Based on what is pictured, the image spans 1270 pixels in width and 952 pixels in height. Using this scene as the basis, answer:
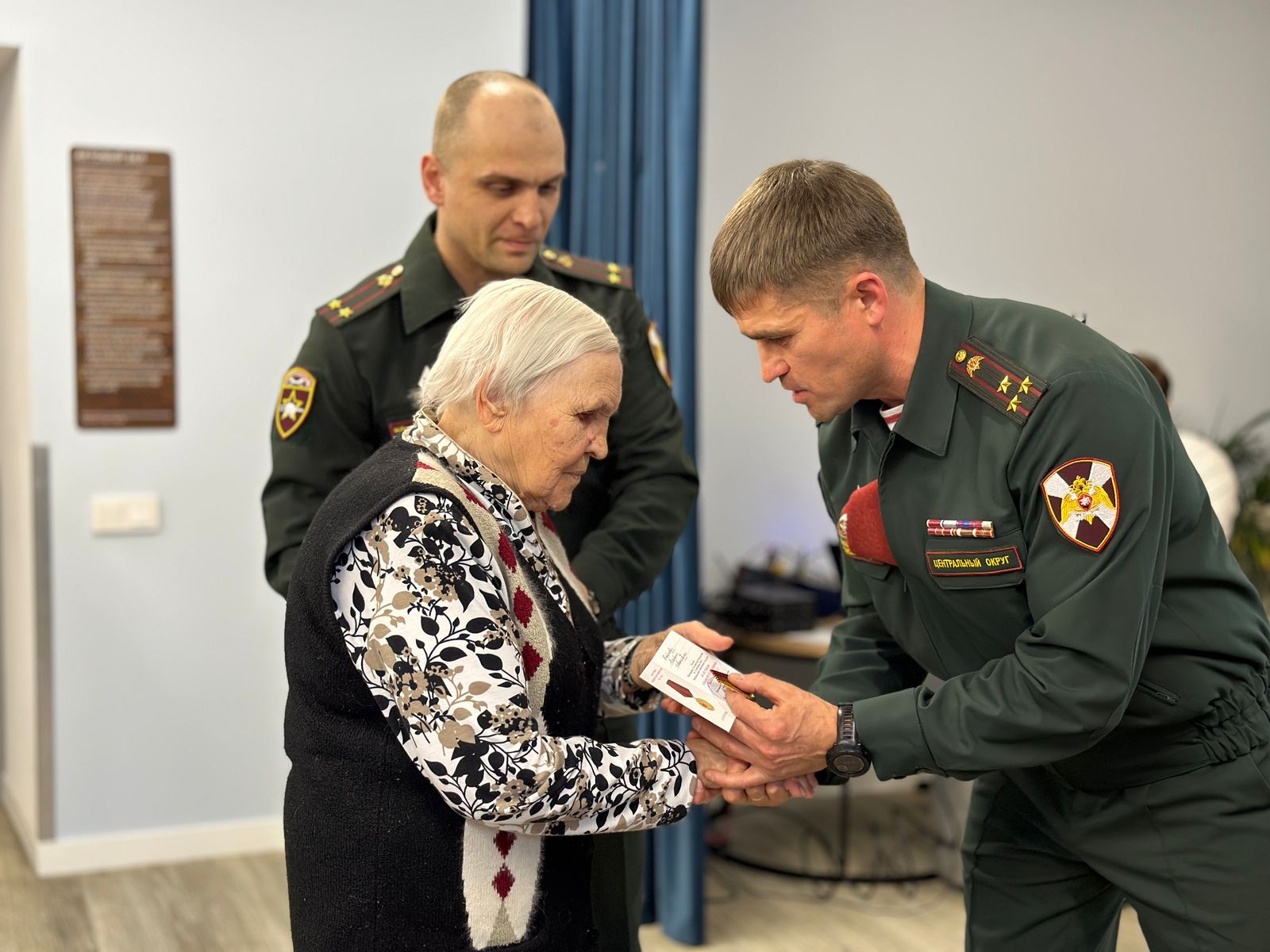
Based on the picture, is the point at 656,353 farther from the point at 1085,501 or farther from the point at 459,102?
the point at 1085,501

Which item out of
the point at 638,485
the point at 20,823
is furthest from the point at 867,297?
the point at 20,823

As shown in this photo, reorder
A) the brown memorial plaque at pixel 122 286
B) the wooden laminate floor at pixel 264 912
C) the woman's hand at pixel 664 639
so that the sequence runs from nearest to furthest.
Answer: the woman's hand at pixel 664 639
the wooden laminate floor at pixel 264 912
the brown memorial plaque at pixel 122 286

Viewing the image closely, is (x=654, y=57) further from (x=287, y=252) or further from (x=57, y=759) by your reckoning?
(x=57, y=759)

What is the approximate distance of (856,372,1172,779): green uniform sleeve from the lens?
1612mm

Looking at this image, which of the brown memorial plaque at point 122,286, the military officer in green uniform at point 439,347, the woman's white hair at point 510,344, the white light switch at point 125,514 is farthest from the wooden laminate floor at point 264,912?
the woman's white hair at point 510,344

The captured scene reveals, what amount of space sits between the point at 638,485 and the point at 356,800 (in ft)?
3.10

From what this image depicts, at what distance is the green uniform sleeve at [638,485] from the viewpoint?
2.26 meters

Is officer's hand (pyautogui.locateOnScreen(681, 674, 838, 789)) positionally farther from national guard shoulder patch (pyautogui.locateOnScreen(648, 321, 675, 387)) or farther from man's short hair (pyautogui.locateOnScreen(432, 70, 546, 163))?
man's short hair (pyautogui.locateOnScreen(432, 70, 546, 163))

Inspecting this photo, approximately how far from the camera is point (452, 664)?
1.48m

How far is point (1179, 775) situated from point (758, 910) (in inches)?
89.6

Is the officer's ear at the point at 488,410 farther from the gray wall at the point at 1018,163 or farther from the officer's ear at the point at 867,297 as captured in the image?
the gray wall at the point at 1018,163

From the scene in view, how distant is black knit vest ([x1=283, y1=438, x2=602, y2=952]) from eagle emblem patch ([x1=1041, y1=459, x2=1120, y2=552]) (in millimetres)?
650

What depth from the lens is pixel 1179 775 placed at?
1.77 metres

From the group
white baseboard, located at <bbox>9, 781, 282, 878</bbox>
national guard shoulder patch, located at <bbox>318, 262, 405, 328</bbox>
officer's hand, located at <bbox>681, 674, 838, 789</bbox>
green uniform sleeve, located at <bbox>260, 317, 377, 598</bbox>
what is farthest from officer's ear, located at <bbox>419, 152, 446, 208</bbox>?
white baseboard, located at <bbox>9, 781, 282, 878</bbox>
